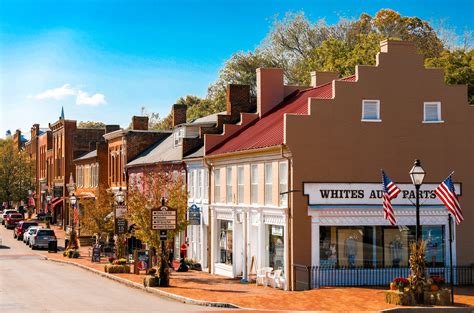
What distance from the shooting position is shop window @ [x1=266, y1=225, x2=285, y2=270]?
3466cm

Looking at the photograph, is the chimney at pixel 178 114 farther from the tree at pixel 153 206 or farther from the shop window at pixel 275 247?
the shop window at pixel 275 247

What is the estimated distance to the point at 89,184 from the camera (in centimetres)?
7762

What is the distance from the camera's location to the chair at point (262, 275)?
35.2 metres

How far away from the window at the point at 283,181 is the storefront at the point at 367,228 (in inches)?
49.5

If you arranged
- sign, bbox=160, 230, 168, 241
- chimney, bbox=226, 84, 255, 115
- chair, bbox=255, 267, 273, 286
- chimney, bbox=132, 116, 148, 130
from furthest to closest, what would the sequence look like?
chimney, bbox=132, 116, 148, 130, chimney, bbox=226, 84, 255, 115, sign, bbox=160, 230, 168, 241, chair, bbox=255, 267, 273, 286

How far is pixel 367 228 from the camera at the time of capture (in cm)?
3391

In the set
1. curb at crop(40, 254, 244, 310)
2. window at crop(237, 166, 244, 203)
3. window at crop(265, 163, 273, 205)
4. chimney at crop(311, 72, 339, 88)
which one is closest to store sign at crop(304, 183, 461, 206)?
window at crop(265, 163, 273, 205)

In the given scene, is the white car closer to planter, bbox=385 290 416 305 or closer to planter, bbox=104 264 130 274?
planter, bbox=104 264 130 274

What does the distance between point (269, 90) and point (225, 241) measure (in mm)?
9106

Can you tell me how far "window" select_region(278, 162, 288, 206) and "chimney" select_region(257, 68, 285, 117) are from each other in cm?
1012

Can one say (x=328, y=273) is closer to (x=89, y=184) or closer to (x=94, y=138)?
(x=89, y=184)

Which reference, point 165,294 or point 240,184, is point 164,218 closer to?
point 240,184

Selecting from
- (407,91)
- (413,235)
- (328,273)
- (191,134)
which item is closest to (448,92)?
(407,91)

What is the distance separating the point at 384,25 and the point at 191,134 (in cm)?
3588
